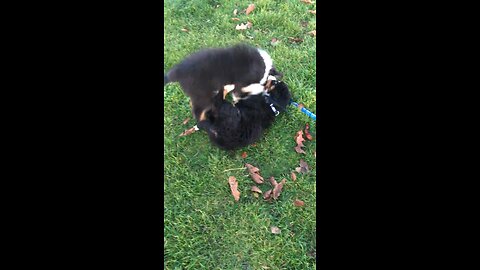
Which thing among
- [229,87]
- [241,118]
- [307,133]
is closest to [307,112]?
[307,133]

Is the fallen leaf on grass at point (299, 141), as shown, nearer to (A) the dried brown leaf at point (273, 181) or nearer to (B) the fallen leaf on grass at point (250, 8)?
(A) the dried brown leaf at point (273, 181)

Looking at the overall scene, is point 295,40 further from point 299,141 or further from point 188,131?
point 188,131

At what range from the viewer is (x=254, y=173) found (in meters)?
3.84

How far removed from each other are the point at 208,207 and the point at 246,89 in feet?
4.73

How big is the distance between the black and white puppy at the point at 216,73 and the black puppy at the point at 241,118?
9 cm

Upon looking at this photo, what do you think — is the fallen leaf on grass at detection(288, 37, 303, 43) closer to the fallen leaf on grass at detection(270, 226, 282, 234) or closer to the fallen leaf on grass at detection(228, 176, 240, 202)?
the fallen leaf on grass at detection(228, 176, 240, 202)

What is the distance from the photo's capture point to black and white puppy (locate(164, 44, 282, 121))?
408cm

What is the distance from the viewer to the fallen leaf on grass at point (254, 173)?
3799mm

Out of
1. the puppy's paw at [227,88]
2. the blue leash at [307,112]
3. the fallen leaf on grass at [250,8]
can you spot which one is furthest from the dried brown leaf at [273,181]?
the fallen leaf on grass at [250,8]

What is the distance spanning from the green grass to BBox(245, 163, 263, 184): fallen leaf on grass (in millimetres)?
66

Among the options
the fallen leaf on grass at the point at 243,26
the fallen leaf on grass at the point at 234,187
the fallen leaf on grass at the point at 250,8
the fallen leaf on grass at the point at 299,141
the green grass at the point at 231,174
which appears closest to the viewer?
the green grass at the point at 231,174

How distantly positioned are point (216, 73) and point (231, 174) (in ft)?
3.70

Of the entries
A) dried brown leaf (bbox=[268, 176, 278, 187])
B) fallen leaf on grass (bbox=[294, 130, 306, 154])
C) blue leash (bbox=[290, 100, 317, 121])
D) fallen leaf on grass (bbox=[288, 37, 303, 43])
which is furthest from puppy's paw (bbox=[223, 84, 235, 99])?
fallen leaf on grass (bbox=[288, 37, 303, 43])
